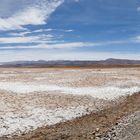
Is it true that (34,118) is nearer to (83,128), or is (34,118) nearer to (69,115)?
(69,115)

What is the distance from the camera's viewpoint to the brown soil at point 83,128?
684 inches

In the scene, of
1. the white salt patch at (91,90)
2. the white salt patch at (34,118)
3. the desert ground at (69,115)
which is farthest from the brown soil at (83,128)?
the white salt patch at (91,90)

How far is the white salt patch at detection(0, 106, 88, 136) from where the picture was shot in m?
19.0

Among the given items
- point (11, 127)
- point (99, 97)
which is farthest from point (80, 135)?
point (99, 97)

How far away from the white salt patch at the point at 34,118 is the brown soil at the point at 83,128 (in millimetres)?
696

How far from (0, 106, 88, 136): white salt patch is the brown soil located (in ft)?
2.28

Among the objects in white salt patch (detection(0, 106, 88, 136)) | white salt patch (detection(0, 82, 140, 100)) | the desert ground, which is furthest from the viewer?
white salt patch (detection(0, 82, 140, 100))

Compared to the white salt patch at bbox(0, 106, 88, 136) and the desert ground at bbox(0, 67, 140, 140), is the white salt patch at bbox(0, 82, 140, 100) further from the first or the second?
the white salt patch at bbox(0, 106, 88, 136)

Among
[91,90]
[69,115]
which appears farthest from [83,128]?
[91,90]

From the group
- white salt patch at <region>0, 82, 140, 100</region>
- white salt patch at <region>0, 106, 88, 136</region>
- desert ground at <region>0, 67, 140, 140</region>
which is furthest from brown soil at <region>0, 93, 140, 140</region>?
white salt patch at <region>0, 82, 140, 100</region>

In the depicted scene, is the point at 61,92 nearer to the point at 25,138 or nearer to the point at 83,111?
the point at 83,111

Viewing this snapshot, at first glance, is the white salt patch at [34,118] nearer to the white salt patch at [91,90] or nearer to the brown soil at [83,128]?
the brown soil at [83,128]

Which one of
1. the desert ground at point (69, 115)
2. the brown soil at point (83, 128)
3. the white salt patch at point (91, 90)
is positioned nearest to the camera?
the brown soil at point (83, 128)

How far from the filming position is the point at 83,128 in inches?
761
